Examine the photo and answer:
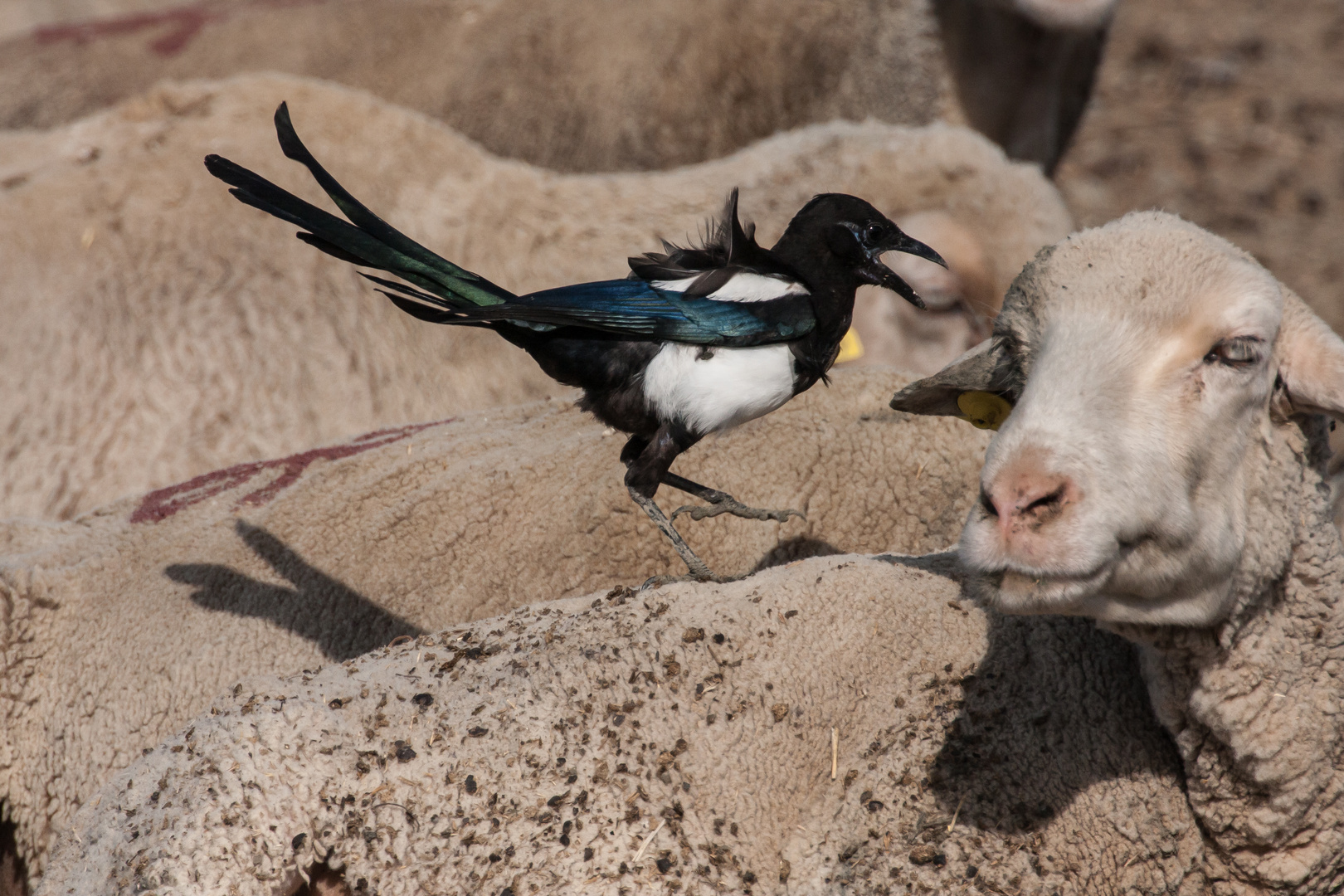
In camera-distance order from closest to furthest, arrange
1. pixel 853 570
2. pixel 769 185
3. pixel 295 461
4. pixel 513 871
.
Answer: pixel 513 871, pixel 853 570, pixel 295 461, pixel 769 185

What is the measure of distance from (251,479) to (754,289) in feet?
5.89

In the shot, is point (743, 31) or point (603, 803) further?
point (743, 31)

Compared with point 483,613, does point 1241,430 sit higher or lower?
higher

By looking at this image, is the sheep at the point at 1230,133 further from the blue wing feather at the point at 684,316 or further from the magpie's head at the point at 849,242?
the blue wing feather at the point at 684,316

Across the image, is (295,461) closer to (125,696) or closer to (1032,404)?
(125,696)

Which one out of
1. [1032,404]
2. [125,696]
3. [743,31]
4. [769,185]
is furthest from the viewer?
[743,31]

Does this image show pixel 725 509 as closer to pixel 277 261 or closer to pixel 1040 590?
pixel 1040 590

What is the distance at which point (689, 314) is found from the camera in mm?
2229

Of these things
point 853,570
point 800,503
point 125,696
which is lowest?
point 125,696

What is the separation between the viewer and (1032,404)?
1759 mm

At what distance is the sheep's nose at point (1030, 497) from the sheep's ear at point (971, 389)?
0.49 m

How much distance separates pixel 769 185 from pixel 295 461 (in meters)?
1.80

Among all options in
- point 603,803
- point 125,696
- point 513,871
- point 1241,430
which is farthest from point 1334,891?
point 125,696

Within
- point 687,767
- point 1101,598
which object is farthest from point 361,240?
point 1101,598
